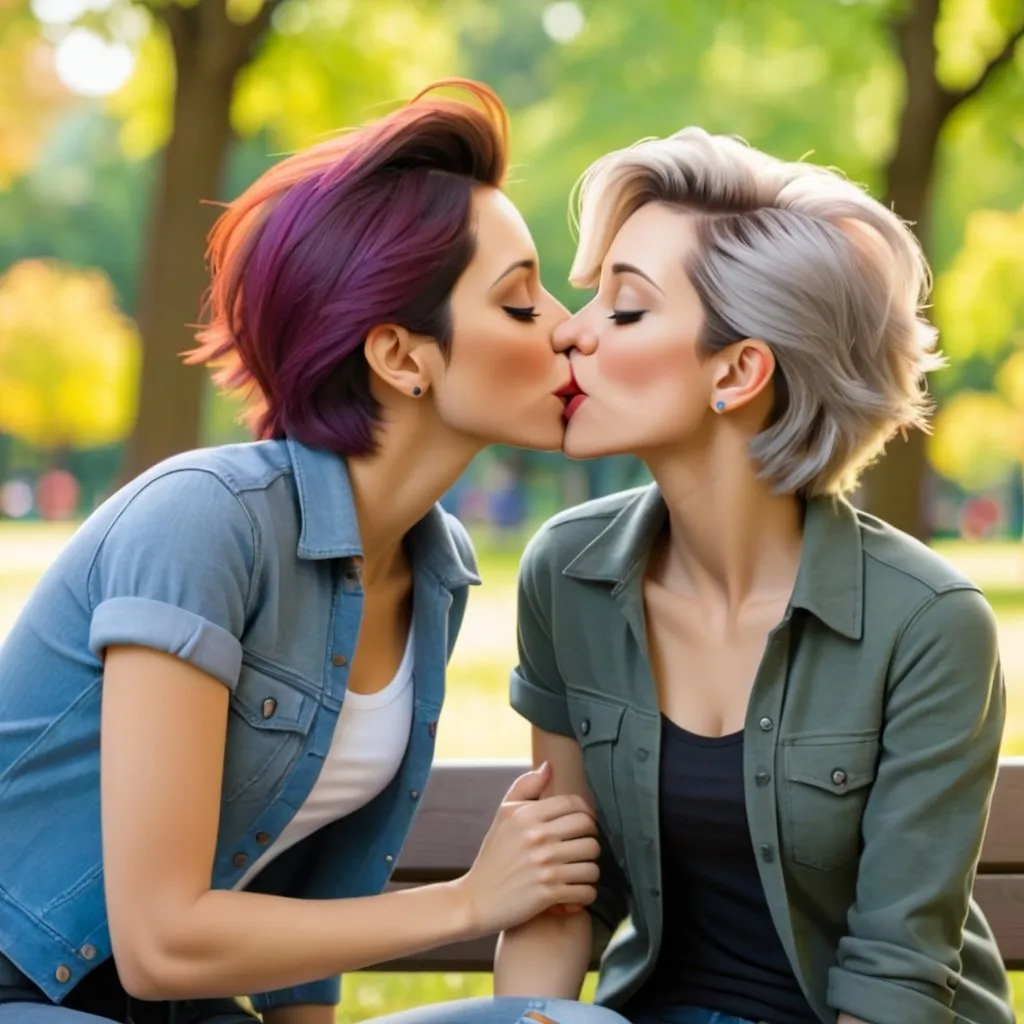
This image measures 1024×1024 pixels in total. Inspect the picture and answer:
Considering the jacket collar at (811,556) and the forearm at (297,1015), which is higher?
the jacket collar at (811,556)

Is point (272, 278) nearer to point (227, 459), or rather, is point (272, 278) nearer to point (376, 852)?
point (227, 459)

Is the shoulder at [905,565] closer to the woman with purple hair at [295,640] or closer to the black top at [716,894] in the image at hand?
the black top at [716,894]

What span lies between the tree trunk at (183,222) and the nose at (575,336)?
7111 mm

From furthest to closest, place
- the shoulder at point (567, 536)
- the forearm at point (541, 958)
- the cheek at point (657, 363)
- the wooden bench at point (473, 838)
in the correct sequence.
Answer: the wooden bench at point (473, 838), the shoulder at point (567, 536), the forearm at point (541, 958), the cheek at point (657, 363)

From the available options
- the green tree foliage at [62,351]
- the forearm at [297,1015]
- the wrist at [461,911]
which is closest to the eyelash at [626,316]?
the wrist at [461,911]

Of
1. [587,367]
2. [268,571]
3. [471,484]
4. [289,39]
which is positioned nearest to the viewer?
[268,571]

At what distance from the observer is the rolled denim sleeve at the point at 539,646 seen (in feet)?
10.7

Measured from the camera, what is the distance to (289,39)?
11.9 metres

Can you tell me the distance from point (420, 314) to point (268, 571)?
0.54 metres

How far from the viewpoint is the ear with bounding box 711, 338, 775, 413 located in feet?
9.78

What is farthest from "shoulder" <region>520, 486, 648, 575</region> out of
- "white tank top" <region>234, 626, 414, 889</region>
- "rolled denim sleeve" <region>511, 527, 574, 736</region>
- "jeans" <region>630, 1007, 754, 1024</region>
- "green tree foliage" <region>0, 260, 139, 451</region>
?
"green tree foliage" <region>0, 260, 139, 451</region>

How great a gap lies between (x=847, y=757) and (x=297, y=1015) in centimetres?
125

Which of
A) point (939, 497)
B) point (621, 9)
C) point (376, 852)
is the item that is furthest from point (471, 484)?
point (376, 852)

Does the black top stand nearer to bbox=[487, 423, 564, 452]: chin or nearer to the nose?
bbox=[487, 423, 564, 452]: chin
